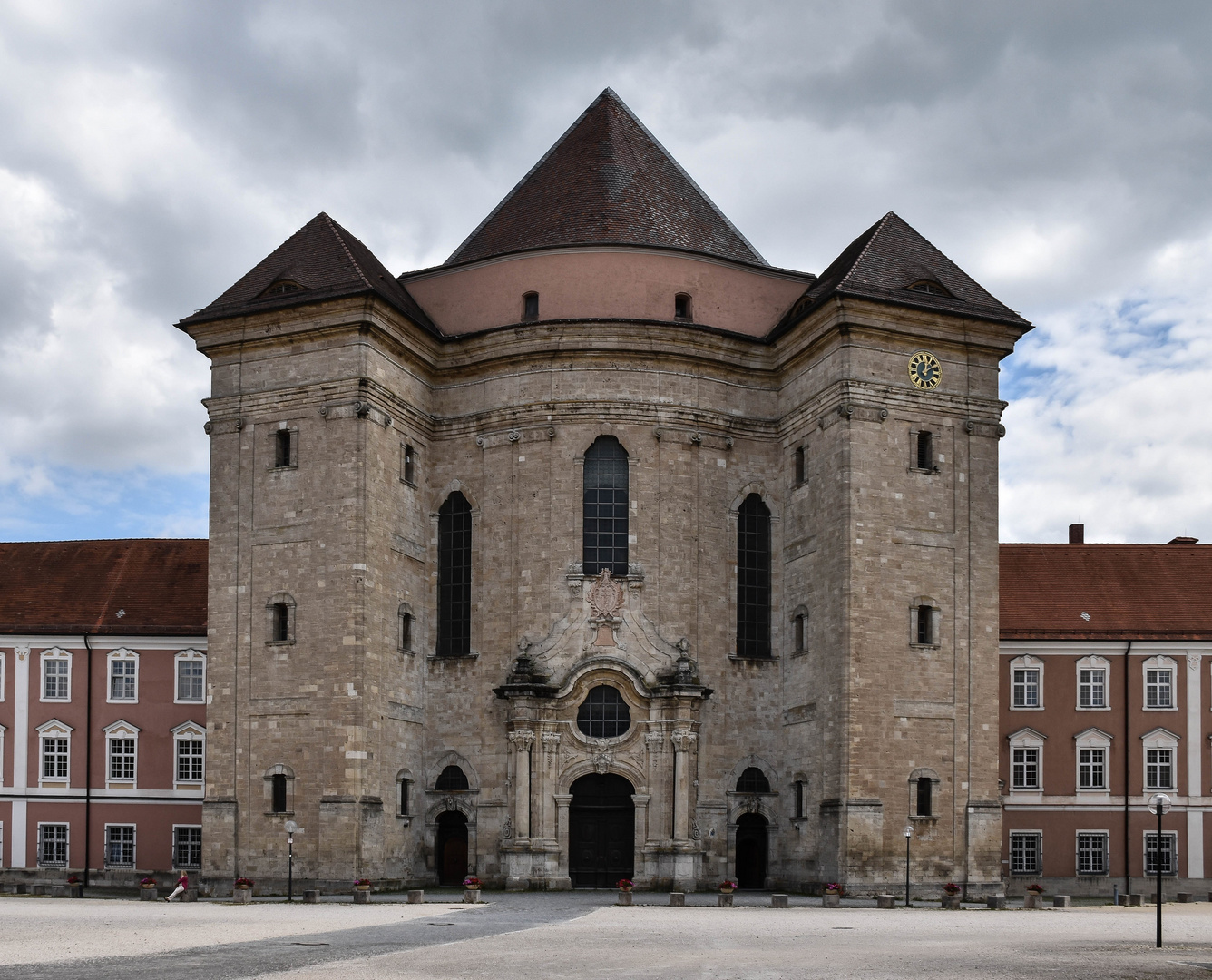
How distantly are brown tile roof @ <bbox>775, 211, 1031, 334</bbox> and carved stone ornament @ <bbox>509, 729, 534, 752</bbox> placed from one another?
13254 mm

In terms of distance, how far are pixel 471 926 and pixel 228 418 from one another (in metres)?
18.6

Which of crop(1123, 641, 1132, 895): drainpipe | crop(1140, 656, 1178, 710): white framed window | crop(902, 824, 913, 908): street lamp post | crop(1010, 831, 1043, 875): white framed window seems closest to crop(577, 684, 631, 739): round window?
crop(902, 824, 913, 908): street lamp post

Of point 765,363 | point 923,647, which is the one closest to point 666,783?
point 923,647

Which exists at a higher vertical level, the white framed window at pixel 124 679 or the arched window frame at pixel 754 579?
the arched window frame at pixel 754 579

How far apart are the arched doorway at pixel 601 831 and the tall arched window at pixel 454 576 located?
531cm

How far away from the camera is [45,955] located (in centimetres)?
2316

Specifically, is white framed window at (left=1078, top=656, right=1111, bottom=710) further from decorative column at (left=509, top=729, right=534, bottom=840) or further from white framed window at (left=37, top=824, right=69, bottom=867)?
white framed window at (left=37, top=824, right=69, bottom=867)

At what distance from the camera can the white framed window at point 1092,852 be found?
151 feet

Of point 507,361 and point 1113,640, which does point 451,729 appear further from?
point 1113,640

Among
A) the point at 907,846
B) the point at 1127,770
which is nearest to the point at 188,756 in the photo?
the point at 907,846

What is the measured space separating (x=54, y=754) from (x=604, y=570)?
58.2ft

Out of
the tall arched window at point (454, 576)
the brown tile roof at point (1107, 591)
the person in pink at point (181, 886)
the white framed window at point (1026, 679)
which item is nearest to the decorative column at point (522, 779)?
the tall arched window at point (454, 576)

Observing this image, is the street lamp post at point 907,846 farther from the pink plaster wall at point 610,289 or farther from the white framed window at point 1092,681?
the pink plaster wall at point 610,289

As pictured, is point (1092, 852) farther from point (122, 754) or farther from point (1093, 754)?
point (122, 754)
